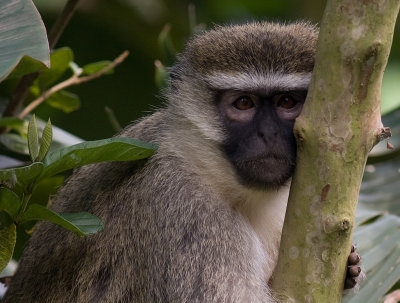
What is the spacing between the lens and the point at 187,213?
3.00 metres

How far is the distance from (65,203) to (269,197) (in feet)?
3.38

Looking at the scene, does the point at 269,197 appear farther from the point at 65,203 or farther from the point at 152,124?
the point at 65,203

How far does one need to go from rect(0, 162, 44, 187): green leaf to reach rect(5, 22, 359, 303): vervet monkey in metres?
0.75

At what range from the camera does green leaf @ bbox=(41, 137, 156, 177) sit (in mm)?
2416

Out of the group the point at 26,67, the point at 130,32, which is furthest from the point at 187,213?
the point at 130,32

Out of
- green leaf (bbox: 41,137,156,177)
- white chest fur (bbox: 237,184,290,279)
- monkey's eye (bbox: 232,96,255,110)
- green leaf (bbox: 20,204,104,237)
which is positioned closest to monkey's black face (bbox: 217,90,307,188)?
monkey's eye (bbox: 232,96,255,110)

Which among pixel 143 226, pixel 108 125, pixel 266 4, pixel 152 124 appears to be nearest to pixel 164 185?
pixel 143 226

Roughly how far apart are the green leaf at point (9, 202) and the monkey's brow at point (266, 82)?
1158mm

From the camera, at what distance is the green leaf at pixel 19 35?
209 centimetres

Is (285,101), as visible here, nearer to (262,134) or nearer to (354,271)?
(262,134)

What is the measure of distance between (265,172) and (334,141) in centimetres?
69

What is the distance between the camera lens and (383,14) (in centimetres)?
214

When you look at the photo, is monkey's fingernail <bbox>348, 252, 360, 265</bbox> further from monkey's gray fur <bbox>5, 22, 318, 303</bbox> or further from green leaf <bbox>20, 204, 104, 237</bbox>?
green leaf <bbox>20, 204, 104, 237</bbox>

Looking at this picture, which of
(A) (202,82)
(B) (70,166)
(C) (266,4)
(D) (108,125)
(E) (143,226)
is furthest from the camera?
(C) (266,4)
